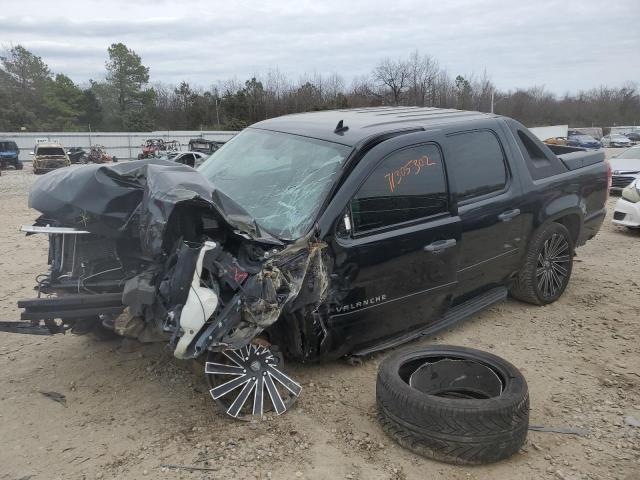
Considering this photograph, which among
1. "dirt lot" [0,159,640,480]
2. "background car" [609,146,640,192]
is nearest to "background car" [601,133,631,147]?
"background car" [609,146,640,192]

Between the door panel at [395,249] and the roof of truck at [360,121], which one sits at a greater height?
the roof of truck at [360,121]

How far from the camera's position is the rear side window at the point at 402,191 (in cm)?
357

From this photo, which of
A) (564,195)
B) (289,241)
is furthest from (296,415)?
(564,195)

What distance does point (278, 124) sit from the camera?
455 cm

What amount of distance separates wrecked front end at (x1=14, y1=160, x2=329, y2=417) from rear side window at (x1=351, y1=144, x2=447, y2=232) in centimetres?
50

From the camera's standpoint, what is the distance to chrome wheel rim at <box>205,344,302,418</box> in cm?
320

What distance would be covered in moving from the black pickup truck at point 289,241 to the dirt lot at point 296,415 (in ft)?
0.86

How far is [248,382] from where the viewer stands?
10.6 feet

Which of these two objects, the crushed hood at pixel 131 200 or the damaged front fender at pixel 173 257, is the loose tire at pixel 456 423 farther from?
the crushed hood at pixel 131 200

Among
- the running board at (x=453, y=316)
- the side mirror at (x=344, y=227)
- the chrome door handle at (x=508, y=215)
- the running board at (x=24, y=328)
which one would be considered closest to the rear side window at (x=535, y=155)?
the chrome door handle at (x=508, y=215)

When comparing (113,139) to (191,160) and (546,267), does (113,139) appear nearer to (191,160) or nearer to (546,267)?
(191,160)

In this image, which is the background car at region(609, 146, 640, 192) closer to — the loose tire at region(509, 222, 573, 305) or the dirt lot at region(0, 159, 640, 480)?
the loose tire at region(509, 222, 573, 305)

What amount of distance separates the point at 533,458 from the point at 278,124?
3204 mm

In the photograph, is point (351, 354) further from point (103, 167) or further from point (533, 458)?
point (103, 167)
